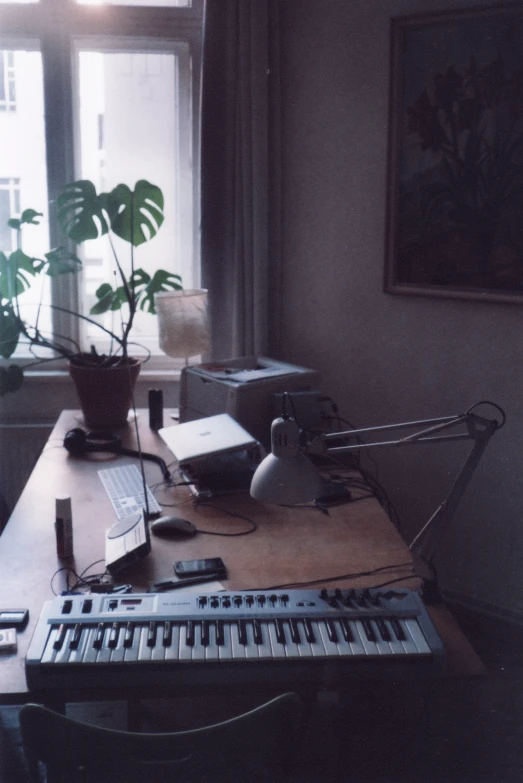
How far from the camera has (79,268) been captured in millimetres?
3195

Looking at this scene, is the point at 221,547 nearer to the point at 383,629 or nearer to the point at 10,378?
the point at 383,629

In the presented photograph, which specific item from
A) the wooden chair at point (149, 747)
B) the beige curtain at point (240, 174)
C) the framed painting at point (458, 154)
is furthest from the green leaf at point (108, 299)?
the wooden chair at point (149, 747)

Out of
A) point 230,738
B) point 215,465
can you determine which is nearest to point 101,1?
point 215,465

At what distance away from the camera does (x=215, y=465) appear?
220 centimetres

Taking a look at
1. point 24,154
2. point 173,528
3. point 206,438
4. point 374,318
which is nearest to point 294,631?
point 173,528

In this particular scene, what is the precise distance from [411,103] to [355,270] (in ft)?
2.20

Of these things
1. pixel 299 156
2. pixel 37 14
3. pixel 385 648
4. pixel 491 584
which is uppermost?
pixel 37 14

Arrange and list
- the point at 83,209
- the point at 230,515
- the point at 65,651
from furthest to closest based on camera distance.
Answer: the point at 83,209
the point at 230,515
the point at 65,651

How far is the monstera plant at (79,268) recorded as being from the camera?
9.37 ft

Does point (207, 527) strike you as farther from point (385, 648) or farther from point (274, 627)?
point (385, 648)

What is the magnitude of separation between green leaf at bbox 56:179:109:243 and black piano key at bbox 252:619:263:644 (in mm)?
1923

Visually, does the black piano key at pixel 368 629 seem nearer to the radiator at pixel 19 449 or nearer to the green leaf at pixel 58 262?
the green leaf at pixel 58 262

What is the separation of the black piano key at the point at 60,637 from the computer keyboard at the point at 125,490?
55cm

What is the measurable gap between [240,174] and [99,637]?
2.21 metres
